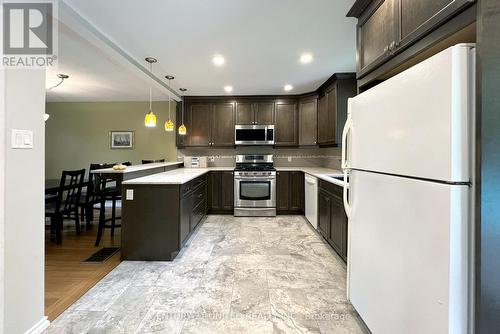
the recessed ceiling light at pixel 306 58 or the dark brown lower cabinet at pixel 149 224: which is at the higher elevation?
the recessed ceiling light at pixel 306 58

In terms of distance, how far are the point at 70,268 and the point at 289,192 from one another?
3.56 meters

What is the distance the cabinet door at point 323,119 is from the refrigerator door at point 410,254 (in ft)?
9.17

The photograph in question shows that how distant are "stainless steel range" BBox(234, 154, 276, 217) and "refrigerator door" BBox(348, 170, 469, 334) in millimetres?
3054

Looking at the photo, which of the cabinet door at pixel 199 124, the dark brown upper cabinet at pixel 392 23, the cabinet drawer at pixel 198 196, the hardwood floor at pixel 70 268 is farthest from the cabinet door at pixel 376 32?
the cabinet door at pixel 199 124

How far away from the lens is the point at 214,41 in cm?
274

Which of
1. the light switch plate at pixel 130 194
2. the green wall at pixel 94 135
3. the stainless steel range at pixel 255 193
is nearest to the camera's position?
the light switch plate at pixel 130 194

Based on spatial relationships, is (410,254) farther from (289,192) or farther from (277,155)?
(277,155)

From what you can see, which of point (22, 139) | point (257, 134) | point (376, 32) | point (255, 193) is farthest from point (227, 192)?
point (376, 32)

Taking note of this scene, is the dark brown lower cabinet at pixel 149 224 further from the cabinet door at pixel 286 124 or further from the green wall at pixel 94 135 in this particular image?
the green wall at pixel 94 135

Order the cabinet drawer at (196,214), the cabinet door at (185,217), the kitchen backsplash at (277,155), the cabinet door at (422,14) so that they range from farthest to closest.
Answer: the kitchen backsplash at (277,155)
the cabinet drawer at (196,214)
the cabinet door at (185,217)
the cabinet door at (422,14)

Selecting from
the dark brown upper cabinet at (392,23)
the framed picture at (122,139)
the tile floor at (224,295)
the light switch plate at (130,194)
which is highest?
the dark brown upper cabinet at (392,23)

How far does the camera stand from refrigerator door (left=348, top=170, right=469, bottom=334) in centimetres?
96

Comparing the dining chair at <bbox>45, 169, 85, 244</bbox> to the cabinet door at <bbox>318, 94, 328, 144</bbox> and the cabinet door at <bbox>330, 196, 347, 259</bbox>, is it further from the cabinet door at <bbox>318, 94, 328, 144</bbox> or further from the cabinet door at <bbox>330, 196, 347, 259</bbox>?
the cabinet door at <bbox>318, 94, 328, 144</bbox>

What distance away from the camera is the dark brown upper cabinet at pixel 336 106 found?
388 centimetres
